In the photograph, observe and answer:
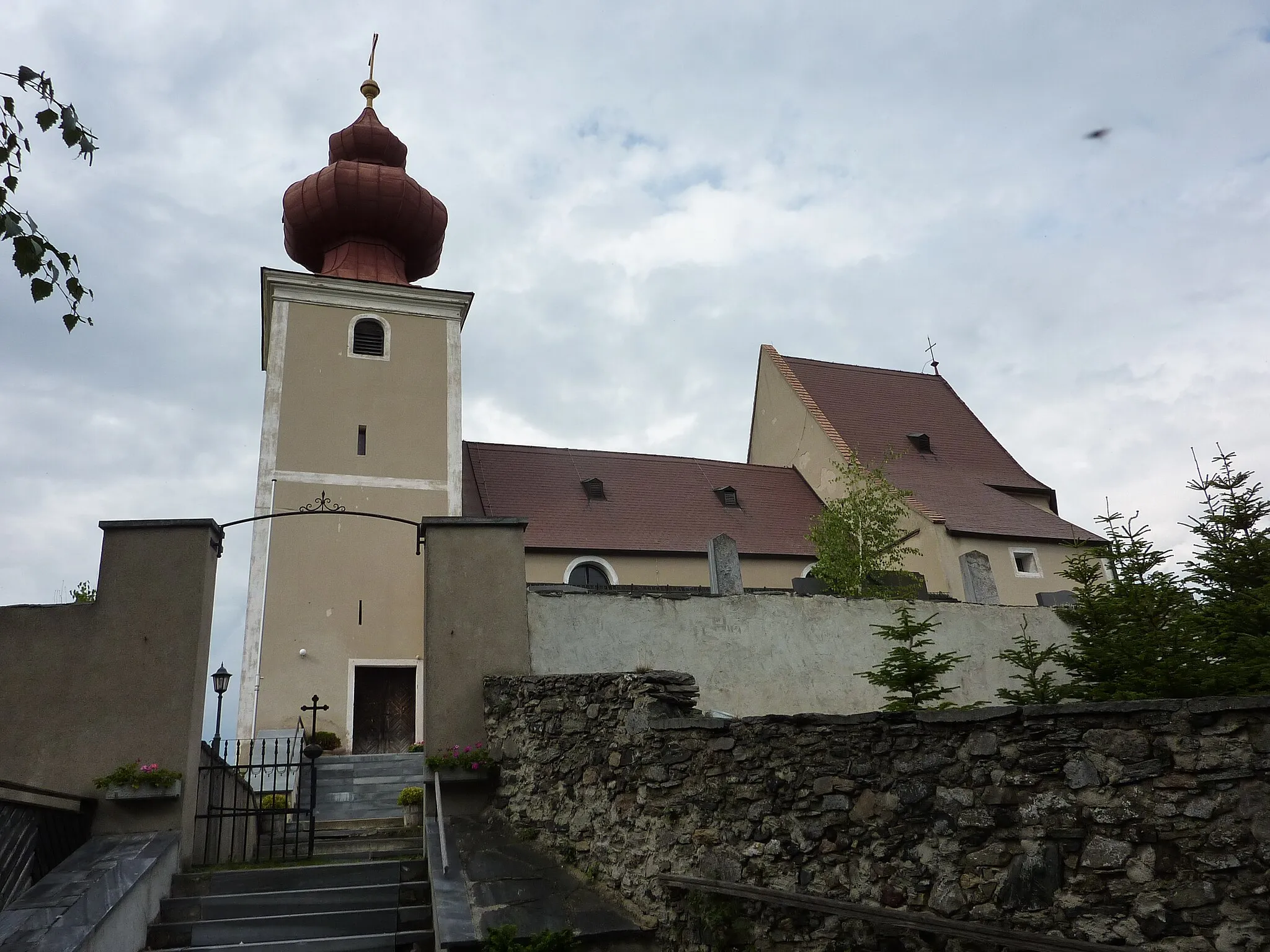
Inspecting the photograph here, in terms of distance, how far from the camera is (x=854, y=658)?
468 inches

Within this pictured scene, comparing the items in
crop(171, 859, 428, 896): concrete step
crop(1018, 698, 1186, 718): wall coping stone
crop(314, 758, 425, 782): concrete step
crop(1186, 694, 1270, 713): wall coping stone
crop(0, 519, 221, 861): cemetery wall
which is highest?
crop(0, 519, 221, 861): cemetery wall

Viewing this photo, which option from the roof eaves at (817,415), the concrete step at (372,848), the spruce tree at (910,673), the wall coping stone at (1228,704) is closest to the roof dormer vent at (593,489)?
the roof eaves at (817,415)

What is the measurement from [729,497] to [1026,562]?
6787mm

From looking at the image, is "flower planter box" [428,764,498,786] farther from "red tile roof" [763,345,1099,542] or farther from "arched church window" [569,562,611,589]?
"red tile roof" [763,345,1099,542]

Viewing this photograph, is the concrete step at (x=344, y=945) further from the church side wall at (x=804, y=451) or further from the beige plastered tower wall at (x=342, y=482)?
the church side wall at (x=804, y=451)

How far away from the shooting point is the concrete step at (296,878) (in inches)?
293

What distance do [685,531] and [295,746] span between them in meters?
9.43

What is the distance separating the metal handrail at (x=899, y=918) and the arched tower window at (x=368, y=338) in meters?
16.8

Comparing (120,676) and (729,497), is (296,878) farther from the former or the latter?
(729,497)

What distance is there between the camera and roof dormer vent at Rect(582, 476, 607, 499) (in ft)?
73.3

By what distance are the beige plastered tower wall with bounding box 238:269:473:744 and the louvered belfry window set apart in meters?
0.15

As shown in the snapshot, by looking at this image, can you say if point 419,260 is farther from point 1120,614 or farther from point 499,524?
point 1120,614

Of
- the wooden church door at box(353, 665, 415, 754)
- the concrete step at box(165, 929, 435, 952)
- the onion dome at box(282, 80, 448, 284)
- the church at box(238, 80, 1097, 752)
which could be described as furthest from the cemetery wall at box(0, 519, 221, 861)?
the onion dome at box(282, 80, 448, 284)

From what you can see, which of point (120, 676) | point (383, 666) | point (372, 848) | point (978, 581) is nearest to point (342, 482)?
point (383, 666)
